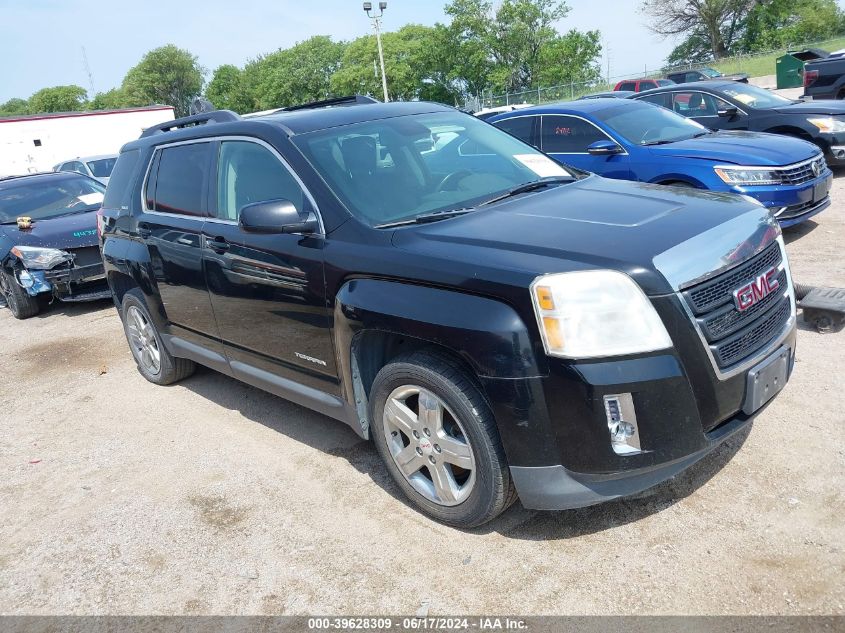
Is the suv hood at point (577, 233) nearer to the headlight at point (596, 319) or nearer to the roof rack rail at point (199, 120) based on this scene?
the headlight at point (596, 319)

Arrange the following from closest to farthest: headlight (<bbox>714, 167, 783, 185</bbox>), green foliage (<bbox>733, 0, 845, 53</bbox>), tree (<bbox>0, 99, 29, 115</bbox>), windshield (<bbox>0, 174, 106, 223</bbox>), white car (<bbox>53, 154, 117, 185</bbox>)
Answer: headlight (<bbox>714, 167, 783, 185</bbox>) < windshield (<bbox>0, 174, 106, 223</bbox>) < white car (<bbox>53, 154, 117, 185</bbox>) < green foliage (<bbox>733, 0, 845, 53</bbox>) < tree (<bbox>0, 99, 29, 115</bbox>)

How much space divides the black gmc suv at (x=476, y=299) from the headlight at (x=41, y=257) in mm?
4442

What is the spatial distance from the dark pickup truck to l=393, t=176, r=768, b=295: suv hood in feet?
47.0

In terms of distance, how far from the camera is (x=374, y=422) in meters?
3.42

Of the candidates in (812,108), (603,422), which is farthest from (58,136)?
(603,422)

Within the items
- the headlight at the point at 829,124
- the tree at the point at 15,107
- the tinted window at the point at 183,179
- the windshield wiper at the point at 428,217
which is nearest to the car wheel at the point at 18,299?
the tinted window at the point at 183,179

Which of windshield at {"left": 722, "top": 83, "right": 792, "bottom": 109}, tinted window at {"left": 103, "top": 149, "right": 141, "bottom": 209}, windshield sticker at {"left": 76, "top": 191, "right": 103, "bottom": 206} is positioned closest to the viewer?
tinted window at {"left": 103, "top": 149, "right": 141, "bottom": 209}

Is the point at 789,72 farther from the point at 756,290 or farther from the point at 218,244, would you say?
the point at 218,244

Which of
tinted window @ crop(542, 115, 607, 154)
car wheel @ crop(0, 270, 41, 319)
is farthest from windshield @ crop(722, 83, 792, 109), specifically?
car wheel @ crop(0, 270, 41, 319)

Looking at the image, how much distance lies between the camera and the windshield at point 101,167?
15.4 meters

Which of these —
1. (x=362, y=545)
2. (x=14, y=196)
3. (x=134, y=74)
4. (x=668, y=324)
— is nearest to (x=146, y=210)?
(x=362, y=545)

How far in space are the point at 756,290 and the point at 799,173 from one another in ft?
16.0

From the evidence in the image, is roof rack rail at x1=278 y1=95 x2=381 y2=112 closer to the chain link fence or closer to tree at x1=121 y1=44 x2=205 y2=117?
the chain link fence

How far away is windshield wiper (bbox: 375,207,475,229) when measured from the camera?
11.0ft
